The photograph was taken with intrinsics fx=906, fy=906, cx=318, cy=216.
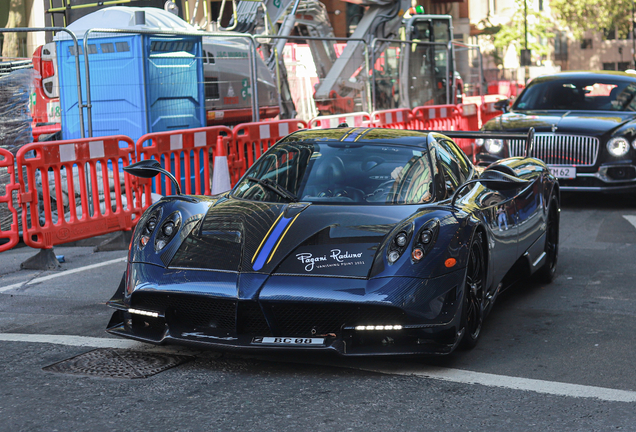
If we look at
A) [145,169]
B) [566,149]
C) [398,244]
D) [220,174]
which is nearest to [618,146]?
[566,149]

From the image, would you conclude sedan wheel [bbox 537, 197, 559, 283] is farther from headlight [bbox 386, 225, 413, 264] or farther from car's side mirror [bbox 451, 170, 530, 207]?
headlight [bbox 386, 225, 413, 264]

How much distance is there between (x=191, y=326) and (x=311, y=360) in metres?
0.64

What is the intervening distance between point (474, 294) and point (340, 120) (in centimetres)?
889

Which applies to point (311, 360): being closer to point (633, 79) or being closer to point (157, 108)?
point (157, 108)

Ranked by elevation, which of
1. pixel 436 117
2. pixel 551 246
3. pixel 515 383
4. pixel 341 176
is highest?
pixel 341 176

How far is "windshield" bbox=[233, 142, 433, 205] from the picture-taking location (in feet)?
17.5

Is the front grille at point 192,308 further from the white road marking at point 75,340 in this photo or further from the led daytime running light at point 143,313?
the white road marking at point 75,340

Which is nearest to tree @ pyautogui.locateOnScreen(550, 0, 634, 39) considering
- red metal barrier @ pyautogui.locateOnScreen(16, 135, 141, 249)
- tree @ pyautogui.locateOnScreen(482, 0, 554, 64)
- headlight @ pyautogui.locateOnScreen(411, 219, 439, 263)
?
tree @ pyautogui.locateOnScreen(482, 0, 554, 64)

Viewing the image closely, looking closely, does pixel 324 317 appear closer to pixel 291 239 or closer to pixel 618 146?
pixel 291 239

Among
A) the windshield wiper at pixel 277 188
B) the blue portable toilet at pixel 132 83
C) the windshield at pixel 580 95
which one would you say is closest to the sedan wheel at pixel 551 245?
the windshield wiper at pixel 277 188

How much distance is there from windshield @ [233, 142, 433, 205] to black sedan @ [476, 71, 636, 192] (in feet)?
18.9

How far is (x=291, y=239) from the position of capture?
15.4 feet

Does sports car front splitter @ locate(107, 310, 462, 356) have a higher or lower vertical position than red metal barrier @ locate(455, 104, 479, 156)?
lower

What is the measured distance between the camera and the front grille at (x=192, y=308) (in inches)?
174
